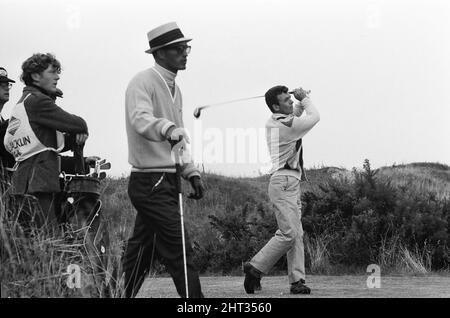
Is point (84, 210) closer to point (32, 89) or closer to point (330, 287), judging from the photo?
point (32, 89)

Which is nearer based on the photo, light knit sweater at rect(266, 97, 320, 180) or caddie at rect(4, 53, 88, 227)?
caddie at rect(4, 53, 88, 227)

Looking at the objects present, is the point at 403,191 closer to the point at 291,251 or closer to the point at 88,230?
the point at 291,251

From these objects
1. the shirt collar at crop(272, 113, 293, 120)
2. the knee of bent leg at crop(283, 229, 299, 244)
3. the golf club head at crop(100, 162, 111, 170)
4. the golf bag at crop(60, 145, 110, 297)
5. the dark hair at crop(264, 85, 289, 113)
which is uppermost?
the dark hair at crop(264, 85, 289, 113)

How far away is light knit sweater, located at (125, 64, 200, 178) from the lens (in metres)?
6.86

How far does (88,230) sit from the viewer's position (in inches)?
301

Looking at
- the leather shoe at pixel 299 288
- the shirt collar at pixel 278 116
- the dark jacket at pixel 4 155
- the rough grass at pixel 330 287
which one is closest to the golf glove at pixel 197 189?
the dark jacket at pixel 4 155

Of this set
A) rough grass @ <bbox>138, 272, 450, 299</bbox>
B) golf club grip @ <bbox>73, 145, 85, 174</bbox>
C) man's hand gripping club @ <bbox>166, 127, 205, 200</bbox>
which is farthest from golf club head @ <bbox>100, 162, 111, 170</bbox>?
man's hand gripping club @ <bbox>166, 127, 205, 200</bbox>

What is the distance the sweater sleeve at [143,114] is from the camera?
6.73 m

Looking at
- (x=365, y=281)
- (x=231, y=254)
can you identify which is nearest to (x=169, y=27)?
(x=365, y=281)

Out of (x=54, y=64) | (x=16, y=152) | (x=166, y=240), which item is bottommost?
(x=166, y=240)

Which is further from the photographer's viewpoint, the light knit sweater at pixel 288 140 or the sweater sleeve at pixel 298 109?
the sweater sleeve at pixel 298 109
